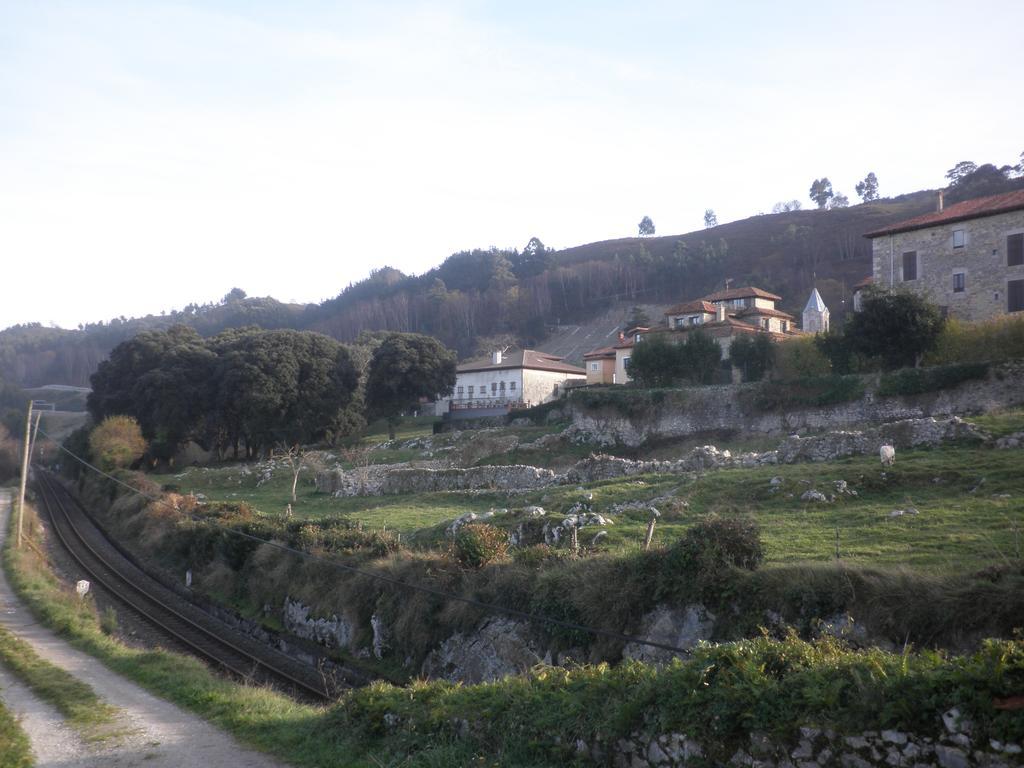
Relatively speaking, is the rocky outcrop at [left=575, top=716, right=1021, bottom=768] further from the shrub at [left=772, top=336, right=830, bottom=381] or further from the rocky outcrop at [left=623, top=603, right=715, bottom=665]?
the shrub at [left=772, top=336, right=830, bottom=381]

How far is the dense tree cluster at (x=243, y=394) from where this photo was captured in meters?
58.9

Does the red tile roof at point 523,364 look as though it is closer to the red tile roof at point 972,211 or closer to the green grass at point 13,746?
the red tile roof at point 972,211

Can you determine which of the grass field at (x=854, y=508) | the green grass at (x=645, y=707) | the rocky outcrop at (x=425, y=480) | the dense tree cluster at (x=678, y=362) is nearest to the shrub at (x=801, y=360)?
the dense tree cluster at (x=678, y=362)

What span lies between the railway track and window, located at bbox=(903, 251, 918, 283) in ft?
132

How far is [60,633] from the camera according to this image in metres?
18.1

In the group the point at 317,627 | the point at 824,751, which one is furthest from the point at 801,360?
the point at 824,751

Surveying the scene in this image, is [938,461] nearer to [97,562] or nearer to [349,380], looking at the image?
[97,562]

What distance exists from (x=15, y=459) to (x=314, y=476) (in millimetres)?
45049

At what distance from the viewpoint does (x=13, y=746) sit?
9945 millimetres

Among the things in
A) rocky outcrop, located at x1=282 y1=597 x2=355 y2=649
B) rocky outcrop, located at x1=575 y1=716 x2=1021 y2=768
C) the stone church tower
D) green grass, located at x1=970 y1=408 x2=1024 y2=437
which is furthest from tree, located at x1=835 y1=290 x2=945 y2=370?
Result: rocky outcrop, located at x1=575 y1=716 x2=1021 y2=768

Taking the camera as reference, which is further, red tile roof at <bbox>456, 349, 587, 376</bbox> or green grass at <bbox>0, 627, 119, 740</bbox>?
red tile roof at <bbox>456, 349, 587, 376</bbox>

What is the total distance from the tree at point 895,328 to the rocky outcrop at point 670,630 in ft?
93.7

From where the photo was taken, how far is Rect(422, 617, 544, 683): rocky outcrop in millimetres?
14203

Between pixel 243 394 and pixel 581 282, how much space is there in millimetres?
74312
